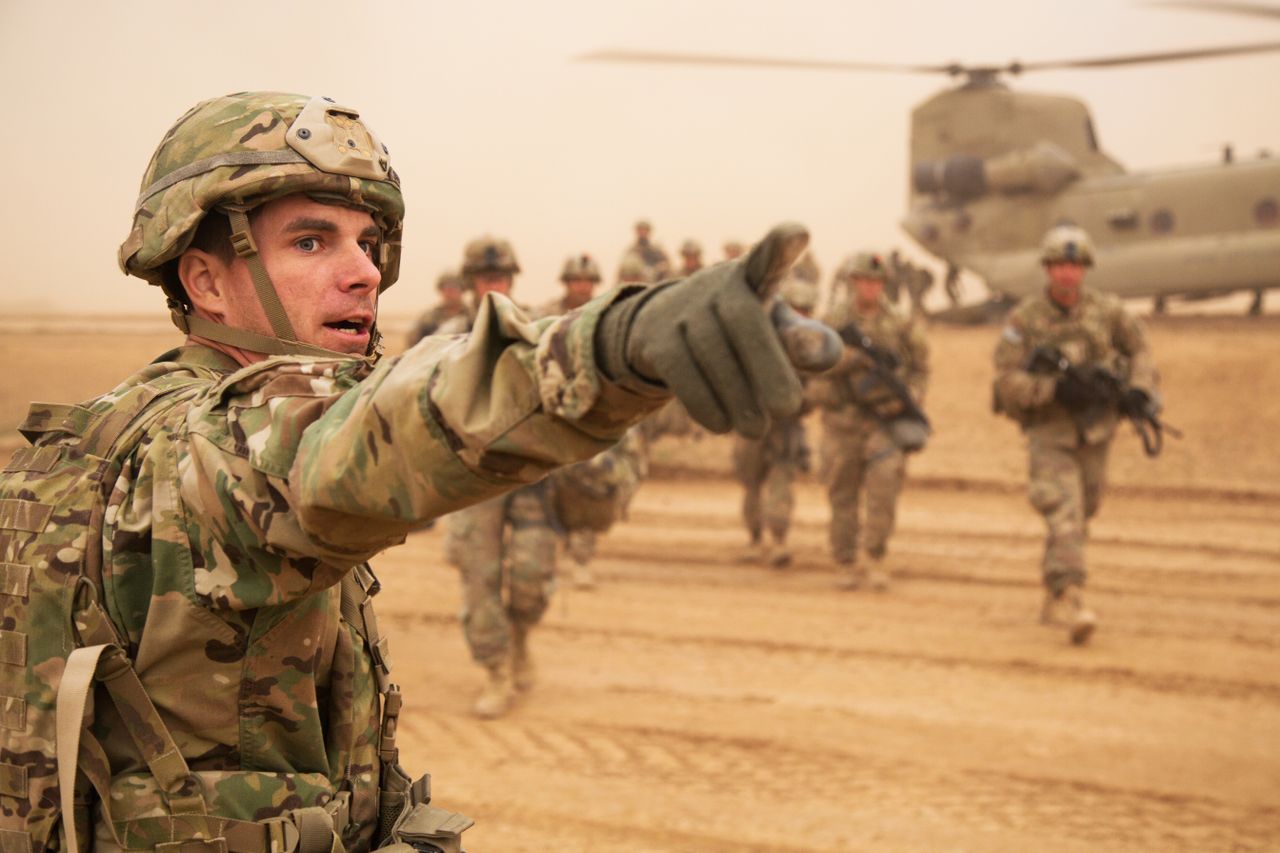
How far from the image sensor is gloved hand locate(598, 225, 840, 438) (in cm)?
134

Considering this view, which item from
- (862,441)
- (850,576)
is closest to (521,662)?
(850,576)

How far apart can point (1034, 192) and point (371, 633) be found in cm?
2437

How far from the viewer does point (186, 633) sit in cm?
185

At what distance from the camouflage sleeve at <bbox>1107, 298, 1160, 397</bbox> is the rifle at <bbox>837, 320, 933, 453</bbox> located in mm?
1710

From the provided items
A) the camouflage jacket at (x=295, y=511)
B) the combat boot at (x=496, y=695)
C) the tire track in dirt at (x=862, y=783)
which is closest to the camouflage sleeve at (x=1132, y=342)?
the tire track in dirt at (x=862, y=783)

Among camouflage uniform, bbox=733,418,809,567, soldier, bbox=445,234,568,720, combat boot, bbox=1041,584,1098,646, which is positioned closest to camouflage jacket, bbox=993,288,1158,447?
combat boot, bbox=1041,584,1098,646

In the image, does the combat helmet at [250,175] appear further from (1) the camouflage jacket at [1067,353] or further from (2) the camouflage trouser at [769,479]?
(2) the camouflage trouser at [769,479]

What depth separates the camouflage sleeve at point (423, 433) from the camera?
1.50m

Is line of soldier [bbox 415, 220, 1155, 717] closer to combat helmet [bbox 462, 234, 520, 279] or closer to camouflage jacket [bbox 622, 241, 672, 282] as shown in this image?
combat helmet [bbox 462, 234, 520, 279]

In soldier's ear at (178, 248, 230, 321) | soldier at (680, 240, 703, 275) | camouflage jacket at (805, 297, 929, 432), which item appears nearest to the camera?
soldier's ear at (178, 248, 230, 321)

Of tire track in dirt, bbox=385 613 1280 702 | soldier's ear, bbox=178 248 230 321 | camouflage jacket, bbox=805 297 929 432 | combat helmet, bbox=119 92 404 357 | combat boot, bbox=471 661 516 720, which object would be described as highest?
combat helmet, bbox=119 92 404 357

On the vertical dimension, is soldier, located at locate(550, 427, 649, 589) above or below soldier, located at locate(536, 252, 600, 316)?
below

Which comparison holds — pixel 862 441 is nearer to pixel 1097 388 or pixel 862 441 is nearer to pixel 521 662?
pixel 1097 388

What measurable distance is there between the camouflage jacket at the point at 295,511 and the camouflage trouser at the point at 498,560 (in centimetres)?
452
